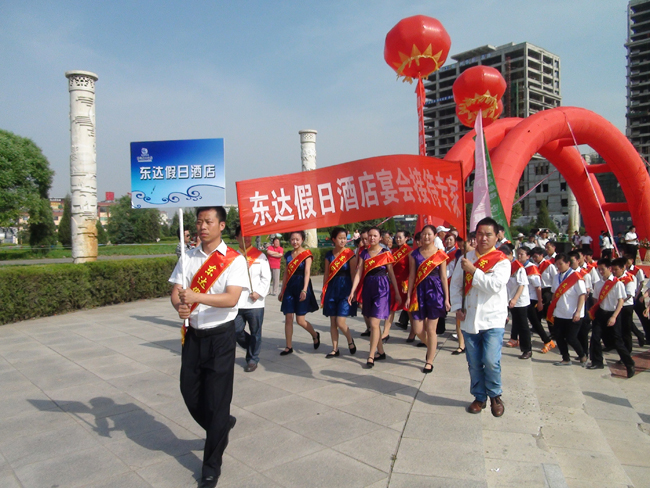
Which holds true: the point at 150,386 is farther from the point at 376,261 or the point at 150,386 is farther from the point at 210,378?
the point at 376,261

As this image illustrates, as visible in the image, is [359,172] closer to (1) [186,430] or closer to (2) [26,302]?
(1) [186,430]

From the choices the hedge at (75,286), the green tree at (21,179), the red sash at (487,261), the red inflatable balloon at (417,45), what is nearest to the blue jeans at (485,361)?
the red sash at (487,261)

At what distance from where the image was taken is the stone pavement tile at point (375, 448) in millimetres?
3137

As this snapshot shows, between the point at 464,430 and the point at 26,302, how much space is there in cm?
825

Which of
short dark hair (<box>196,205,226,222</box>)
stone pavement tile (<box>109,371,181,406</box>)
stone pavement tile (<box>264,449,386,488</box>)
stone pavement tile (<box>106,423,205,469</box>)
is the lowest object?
stone pavement tile (<box>106,423,205,469</box>)

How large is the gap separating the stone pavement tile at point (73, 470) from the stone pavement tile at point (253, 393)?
1240 mm

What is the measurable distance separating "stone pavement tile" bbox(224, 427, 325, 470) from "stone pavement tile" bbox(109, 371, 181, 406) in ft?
4.22

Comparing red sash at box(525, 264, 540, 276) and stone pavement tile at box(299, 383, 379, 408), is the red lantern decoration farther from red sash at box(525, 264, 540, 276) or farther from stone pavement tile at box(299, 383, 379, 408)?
stone pavement tile at box(299, 383, 379, 408)

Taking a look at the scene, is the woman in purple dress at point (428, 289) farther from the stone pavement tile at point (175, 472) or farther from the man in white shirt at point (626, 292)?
the stone pavement tile at point (175, 472)

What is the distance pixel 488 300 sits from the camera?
3939mm

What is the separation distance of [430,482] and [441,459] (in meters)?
0.30

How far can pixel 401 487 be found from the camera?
2789 mm

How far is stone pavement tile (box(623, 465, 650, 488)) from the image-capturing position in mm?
3184

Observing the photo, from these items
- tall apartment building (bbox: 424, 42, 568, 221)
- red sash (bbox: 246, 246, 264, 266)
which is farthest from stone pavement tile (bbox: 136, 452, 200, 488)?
tall apartment building (bbox: 424, 42, 568, 221)
